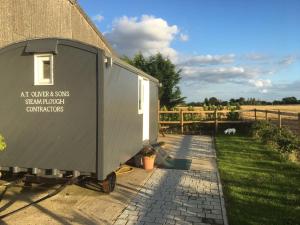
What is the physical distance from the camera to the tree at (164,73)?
92.1ft

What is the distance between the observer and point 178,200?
702cm

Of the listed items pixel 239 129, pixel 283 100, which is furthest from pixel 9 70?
pixel 283 100

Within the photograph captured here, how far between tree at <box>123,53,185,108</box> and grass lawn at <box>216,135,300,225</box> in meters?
14.8

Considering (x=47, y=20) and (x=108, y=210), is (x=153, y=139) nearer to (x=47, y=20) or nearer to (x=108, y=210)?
(x=47, y=20)

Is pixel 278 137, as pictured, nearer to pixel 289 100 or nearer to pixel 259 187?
pixel 259 187

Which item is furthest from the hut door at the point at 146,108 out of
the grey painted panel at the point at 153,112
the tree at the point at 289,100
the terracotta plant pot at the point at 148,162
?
the tree at the point at 289,100

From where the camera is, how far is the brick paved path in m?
5.97

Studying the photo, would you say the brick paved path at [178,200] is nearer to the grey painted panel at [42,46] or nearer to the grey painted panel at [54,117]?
the grey painted panel at [54,117]

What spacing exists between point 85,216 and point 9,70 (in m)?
3.06

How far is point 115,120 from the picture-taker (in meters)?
7.25

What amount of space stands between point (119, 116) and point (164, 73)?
69.1 ft

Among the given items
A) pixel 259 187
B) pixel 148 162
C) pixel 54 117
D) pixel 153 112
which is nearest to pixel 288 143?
pixel 259 187

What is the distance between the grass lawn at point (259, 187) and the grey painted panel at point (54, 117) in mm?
2737

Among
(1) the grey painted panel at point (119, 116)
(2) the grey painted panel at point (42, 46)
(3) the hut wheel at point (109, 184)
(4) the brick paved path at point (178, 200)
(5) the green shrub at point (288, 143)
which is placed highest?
(2) the grey painted panel at point (42, 46)
